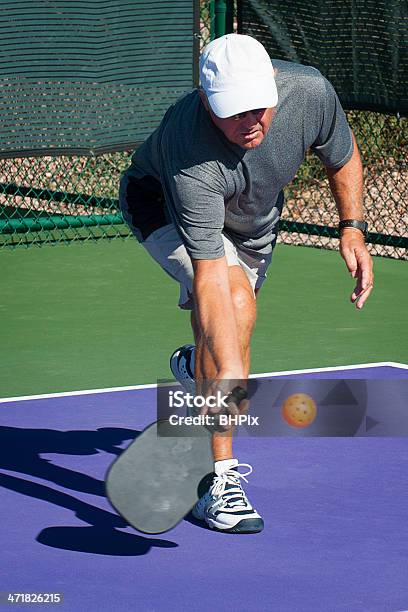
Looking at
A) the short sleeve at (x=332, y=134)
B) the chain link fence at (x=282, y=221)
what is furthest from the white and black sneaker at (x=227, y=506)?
the chain link fence at (x=282, y=221)

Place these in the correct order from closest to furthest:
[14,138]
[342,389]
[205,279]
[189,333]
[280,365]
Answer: [205,279] < [342,389] < [280,365] < [189,333] < [14,138]

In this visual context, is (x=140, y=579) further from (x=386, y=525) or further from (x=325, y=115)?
(x=325, y=115)

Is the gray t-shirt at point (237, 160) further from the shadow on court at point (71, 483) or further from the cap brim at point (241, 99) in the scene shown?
the shadow on court at point (71, 483)

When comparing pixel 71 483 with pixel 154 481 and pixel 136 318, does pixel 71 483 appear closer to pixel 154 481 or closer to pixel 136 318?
pixel 154 481

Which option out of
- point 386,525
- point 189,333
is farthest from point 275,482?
point 189,333

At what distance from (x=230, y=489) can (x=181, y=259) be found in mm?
895

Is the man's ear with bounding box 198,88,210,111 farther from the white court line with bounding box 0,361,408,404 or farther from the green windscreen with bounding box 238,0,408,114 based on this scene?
the green windscreen with bounding box 238,0,408,114

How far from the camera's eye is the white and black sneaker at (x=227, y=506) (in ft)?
16.0

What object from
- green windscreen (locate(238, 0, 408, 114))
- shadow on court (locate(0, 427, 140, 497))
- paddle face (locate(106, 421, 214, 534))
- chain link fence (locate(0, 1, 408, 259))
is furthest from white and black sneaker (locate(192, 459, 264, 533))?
chain link fence (locate(0, 1, 408, 259))

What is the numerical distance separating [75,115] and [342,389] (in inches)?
155

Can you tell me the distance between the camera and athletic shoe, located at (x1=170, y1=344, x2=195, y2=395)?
569 cm

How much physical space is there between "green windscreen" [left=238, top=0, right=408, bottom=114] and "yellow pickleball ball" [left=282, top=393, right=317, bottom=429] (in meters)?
4.00

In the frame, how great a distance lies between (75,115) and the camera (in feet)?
33.0

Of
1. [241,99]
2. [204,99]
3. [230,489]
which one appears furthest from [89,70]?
A: [241,99]
